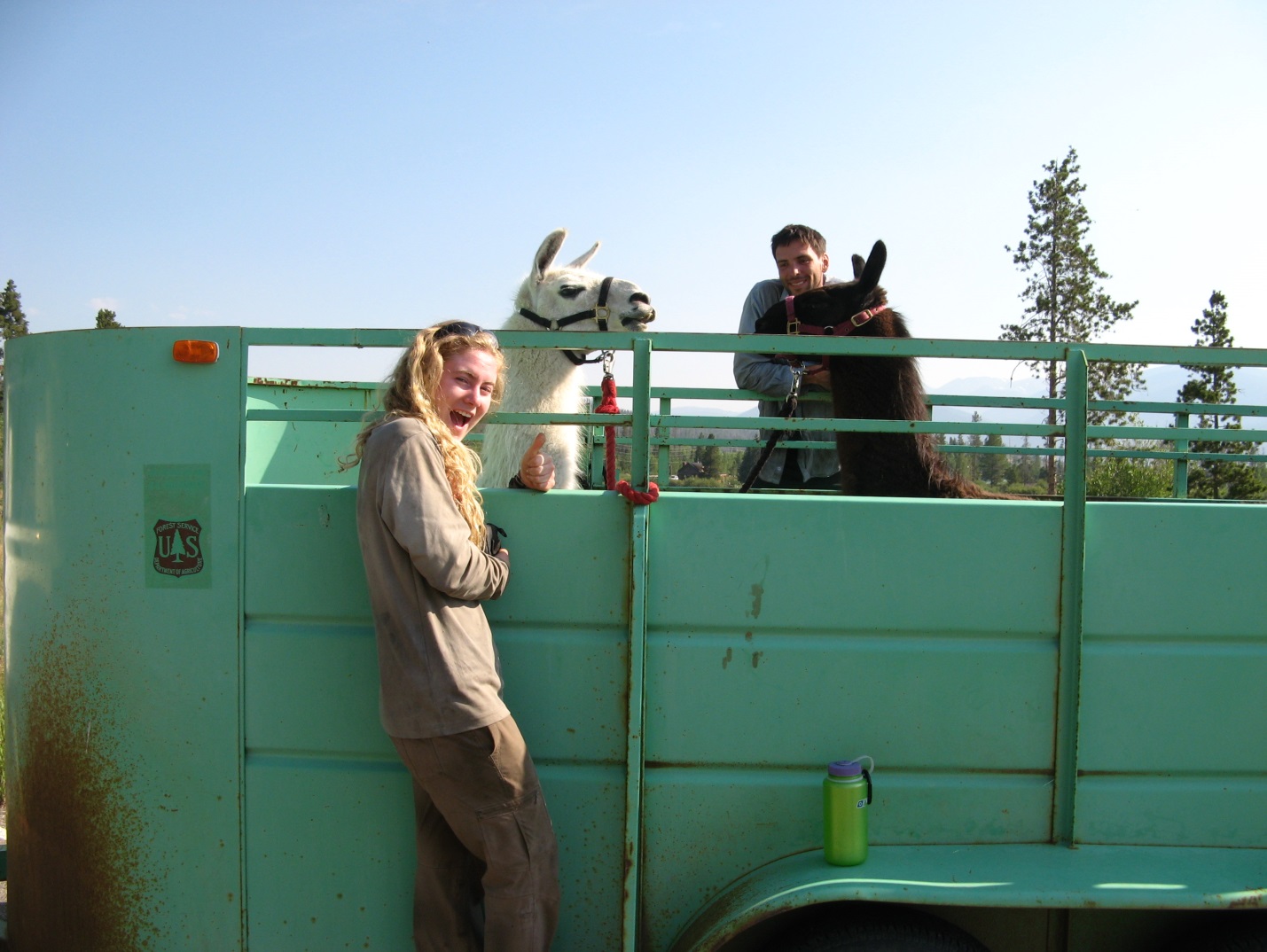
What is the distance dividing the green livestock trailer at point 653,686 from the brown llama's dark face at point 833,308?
152 centimetres

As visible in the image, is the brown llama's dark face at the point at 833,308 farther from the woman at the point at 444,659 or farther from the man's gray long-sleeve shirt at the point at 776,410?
the woman at the point at 444,659

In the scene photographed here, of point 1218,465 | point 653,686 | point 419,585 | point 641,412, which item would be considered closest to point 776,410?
point 641,412

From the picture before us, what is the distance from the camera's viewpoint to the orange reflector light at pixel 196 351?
2.33 metres

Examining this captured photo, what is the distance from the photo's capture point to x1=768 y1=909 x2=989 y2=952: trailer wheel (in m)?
2.03

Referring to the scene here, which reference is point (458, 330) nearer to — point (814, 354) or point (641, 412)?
point (641, 412)

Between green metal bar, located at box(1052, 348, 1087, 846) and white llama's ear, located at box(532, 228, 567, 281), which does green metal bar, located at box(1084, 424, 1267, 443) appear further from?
white llama's ear, located at box(532, 228, 567, 281)

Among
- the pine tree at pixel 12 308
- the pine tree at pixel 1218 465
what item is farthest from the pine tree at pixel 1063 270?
the pine tree at pixel 12 308

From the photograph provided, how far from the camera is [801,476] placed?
447cm

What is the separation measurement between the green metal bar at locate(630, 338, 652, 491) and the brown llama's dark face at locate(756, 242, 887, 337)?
1.67m

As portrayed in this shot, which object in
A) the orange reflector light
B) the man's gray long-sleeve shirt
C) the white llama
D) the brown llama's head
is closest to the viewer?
the orange reflector light

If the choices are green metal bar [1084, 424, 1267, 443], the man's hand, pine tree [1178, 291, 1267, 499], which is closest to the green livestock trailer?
green metal bar [1084, 424, 1267, 443]

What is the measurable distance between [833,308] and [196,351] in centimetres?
262

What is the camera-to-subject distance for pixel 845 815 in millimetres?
2113

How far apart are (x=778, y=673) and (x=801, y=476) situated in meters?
2.34
